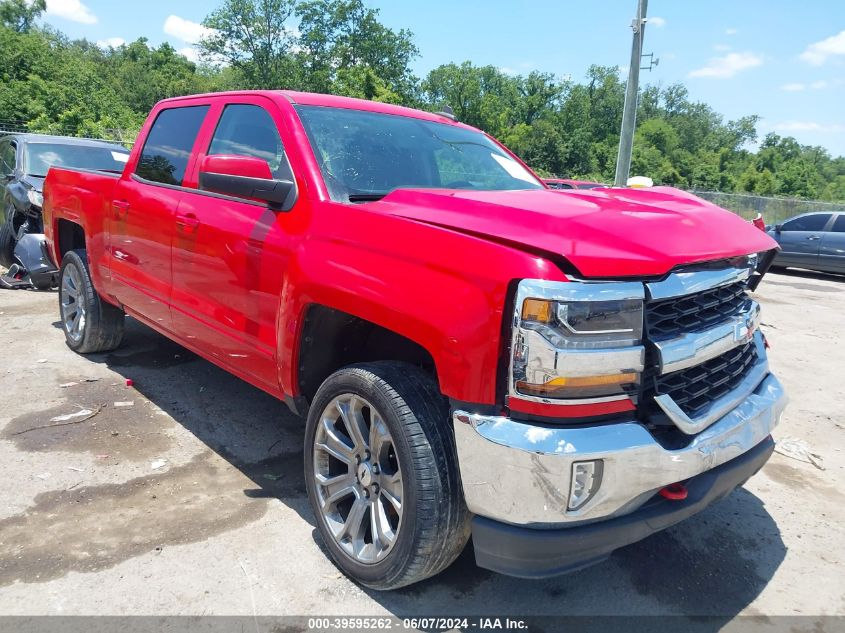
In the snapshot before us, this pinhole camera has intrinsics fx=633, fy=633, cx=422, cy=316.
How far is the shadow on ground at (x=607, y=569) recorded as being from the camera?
2547 millimetres

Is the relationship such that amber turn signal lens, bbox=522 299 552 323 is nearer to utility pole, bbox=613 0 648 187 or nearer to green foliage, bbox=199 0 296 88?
utility pole, bbox=613 0 648 187

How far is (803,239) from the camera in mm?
13633

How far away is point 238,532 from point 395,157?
2.00m

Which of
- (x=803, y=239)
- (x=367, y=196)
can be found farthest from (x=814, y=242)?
(x=367, y=196)

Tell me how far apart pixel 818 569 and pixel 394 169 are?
273 cm

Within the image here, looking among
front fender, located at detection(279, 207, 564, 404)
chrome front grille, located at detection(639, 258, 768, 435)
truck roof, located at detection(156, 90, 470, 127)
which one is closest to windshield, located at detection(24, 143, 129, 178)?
truck roof, located at detection(156, 90, 470, 127)

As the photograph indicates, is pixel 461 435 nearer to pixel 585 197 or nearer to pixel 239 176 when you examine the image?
pixel 585 197

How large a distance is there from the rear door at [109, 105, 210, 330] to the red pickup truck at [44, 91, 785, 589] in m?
0.34

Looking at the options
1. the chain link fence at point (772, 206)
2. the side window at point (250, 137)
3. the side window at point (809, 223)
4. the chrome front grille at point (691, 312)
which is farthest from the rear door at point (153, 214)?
the chain link fence at point (772, 206)

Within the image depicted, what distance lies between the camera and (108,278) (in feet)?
15.3

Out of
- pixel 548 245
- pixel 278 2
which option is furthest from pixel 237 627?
pixel 278 2

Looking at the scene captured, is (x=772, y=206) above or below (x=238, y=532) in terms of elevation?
above

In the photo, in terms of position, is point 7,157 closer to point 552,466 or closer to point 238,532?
point 238,532

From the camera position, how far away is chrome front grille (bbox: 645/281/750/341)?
2.12m
